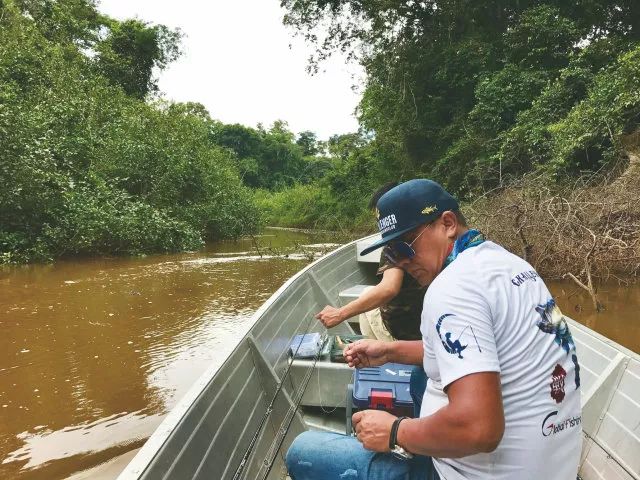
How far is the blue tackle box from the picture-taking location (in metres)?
2.12

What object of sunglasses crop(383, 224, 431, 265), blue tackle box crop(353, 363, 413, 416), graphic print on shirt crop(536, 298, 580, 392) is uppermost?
sunglasses crop(383, 224, 431, 265)

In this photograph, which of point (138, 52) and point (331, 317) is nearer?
point (331, 317)

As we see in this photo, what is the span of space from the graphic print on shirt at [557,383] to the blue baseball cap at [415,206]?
A: 45cm

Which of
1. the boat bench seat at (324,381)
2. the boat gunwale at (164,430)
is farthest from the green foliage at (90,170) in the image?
the boat gunwale at (164,430)

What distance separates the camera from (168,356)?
5.32 meters

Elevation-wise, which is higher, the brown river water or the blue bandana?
the blue bandana

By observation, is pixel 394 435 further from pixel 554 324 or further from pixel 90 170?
pixel 90 170

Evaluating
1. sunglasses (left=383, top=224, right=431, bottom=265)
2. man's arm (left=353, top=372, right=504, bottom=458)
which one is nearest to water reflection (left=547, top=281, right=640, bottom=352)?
sunglasses (left=383, top=224, right=431, bottom=265)

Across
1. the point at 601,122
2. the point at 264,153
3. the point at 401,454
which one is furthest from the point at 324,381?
the point at 264,153

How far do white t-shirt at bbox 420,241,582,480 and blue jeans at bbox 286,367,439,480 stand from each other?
0.24 meters

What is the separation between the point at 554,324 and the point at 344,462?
70cm

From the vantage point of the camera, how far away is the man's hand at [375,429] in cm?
117

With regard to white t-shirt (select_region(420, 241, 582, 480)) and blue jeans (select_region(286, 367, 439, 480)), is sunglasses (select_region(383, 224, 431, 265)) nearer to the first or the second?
white t-shirt (select_region(420, 241, 582, 480))

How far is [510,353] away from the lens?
39.1 inches
